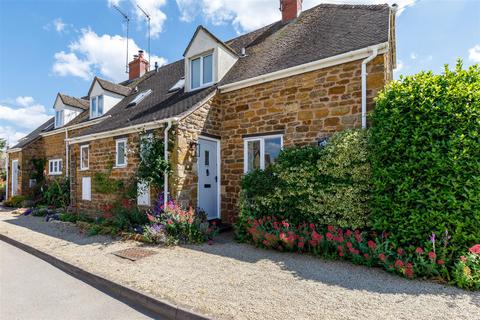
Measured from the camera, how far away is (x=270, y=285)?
407 cm

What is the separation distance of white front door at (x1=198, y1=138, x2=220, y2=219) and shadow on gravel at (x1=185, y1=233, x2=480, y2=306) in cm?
252

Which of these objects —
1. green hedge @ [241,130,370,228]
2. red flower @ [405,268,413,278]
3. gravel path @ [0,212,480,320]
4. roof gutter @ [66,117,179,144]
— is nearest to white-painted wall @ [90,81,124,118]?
roof gutter @ [66,117,179,144]

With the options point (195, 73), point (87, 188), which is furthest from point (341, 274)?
point (87, 188)

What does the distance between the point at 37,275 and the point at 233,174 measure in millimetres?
5366

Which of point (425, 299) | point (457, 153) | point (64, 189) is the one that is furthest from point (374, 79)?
point (64, 189)

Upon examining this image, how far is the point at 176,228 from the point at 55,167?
13.7 meters

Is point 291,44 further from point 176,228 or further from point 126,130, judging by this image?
point 176,228

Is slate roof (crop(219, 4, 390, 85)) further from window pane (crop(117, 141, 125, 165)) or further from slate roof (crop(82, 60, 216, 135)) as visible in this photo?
window pane (crop(117, 141, 125, 165))

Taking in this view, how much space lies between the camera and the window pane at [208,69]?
9.91 m

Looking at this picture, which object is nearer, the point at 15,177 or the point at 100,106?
the point at 100,106

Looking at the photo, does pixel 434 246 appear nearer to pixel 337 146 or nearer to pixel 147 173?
pixel 337 146

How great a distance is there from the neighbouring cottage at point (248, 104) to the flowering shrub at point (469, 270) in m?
3.12

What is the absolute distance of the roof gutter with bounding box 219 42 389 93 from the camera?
6332mm

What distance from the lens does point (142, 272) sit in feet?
15.3
